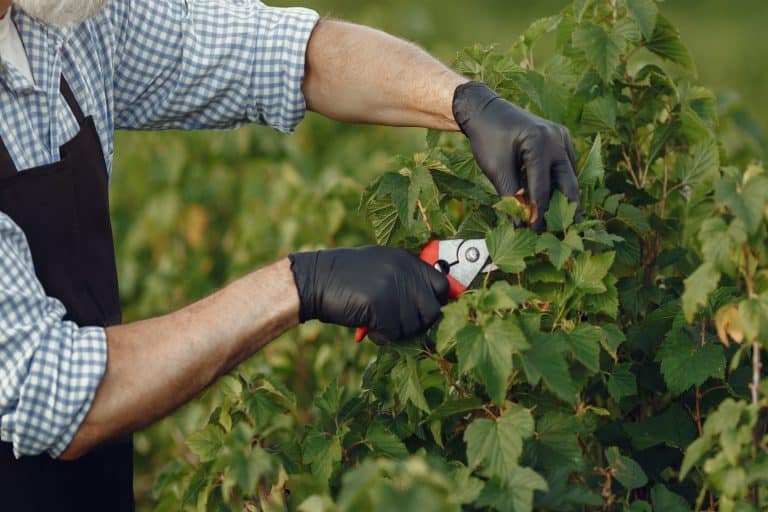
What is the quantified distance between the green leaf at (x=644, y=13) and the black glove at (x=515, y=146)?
1.11ft

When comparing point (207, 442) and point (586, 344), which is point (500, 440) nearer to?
point (586, 344)

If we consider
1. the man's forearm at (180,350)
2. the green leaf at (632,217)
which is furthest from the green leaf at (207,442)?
the green leaf at (632,217)

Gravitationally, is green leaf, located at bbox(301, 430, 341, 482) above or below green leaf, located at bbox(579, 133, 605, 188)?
below

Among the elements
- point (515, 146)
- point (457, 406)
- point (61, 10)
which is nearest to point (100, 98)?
point (61, 10)

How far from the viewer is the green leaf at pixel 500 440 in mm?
2059

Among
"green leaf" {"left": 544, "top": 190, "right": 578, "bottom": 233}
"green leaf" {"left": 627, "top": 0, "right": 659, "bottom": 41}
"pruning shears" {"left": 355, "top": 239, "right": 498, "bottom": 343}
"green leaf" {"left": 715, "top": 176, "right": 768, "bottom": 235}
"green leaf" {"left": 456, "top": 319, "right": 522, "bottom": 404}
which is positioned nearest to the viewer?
"green leaf" {"left": 715, "top": 176, "right": 768, "bottom": 235}

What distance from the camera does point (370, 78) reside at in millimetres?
2846

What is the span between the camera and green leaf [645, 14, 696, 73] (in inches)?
109

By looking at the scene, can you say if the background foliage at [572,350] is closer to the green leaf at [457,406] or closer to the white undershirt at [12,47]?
the green leaf at [457,406]

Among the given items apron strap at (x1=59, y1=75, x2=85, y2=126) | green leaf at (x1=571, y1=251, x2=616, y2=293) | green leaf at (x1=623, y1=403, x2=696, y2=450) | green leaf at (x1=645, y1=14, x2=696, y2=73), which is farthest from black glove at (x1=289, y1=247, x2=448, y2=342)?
green leaf at (x1=645, y1=14, x2=696, y2=73)

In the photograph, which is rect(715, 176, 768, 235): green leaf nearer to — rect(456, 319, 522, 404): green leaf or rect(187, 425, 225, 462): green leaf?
rect(456, 319, 522, 404): green leaf

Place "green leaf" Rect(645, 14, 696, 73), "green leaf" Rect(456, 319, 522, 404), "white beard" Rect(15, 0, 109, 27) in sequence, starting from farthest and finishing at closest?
"green leaf" Rect(645, 14, 696, 73), "white beard" Rect(15, 0, 109, 27), "green leaf" Rect(456, 319, 522, 404)

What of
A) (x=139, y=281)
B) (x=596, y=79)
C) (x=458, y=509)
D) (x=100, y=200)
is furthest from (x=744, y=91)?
(x=458, y=509)

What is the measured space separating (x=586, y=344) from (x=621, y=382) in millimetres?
259
